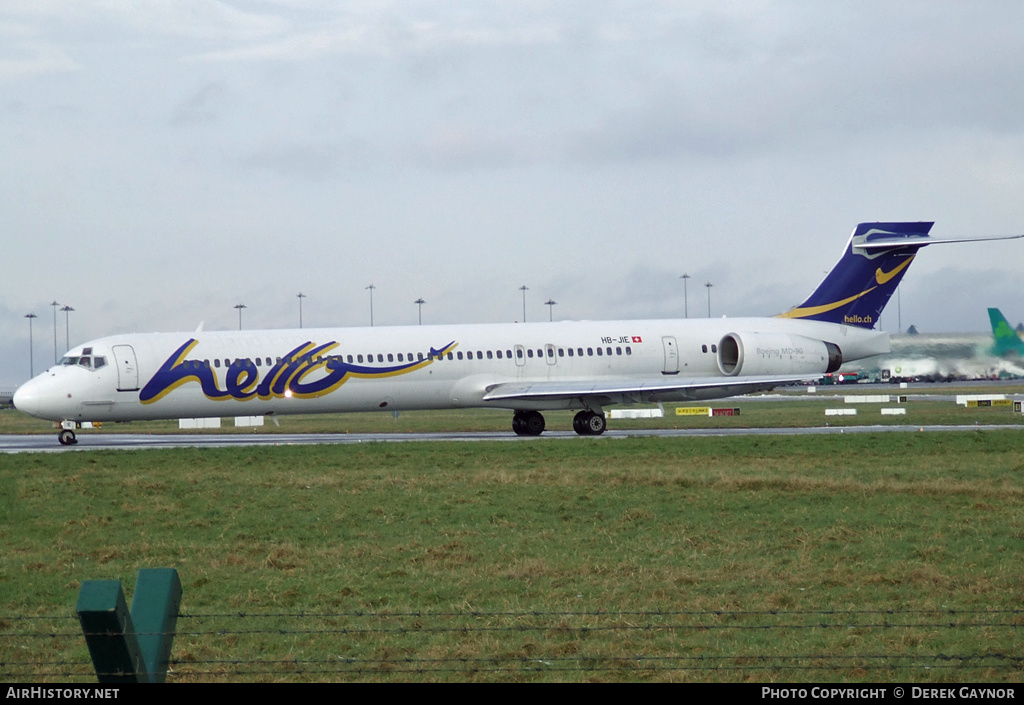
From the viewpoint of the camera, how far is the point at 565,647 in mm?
11469

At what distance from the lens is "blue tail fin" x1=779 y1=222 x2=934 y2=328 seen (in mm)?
44344

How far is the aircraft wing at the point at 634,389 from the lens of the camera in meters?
38.9

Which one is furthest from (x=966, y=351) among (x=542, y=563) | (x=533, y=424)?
(x=542, y=563)

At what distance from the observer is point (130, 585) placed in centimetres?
1551

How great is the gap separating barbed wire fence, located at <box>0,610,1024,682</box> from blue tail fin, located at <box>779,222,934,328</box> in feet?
108

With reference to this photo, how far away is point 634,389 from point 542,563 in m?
23.1

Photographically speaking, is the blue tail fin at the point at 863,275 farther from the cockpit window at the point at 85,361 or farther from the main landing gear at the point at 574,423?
the cockpit window at the point at 85,361

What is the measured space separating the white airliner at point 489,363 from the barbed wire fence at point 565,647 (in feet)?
79.4

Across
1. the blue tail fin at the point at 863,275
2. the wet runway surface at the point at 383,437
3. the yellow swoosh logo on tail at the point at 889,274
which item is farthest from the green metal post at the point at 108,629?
the yellow swoosh logo on tail at the point at 889,274

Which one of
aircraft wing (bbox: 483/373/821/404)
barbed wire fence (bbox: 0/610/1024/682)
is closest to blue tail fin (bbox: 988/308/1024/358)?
aircraft wing (bbox: 483/373/821/404)

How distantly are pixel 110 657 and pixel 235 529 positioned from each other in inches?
490

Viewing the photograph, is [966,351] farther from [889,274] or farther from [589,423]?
[589,423]

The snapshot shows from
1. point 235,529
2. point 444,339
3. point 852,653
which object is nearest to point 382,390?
point 444,339
